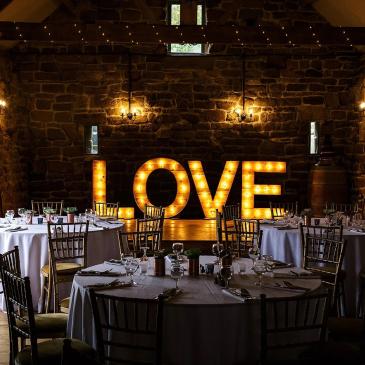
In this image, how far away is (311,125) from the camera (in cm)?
1105

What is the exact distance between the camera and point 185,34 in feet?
27.1

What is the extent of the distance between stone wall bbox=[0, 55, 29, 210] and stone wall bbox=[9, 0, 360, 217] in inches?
7.6

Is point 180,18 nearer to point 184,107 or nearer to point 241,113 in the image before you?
point 184,107

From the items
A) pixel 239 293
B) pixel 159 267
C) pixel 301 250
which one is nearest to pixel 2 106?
pixel 301 250

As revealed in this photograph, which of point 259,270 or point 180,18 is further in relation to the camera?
point 180,18

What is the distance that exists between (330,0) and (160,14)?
10.1 feet

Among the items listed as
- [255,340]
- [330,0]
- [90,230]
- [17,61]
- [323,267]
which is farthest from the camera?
[17,61]

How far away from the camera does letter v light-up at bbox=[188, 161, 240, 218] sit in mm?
10430

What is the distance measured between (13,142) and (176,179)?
296cm

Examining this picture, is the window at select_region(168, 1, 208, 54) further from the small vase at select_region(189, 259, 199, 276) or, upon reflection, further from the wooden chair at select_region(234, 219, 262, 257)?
the small vase at select_region(189, 259, 199, 276)

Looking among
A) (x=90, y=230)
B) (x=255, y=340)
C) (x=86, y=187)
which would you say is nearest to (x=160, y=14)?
(x=86, y=187)

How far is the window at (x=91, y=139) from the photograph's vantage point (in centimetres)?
1087

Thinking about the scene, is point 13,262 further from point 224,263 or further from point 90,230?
point 90,230

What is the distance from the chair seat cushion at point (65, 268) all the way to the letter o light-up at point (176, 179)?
4.64 meters
